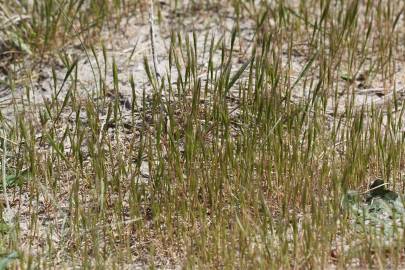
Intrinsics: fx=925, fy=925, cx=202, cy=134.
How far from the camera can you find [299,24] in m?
4.68

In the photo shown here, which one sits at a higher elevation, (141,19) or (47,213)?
(141,19)

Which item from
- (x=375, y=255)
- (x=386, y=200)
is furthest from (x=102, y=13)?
(x=375, y=255)

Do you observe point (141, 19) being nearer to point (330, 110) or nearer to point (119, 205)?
point (330, 110)

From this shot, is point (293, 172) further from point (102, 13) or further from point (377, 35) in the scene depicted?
point (102, 13)

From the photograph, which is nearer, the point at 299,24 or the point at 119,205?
the point at 119,205

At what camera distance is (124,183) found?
11.7 ft

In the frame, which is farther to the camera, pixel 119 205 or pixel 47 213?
pixel 47 213

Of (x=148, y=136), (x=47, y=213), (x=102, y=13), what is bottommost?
(x=47, y=213)

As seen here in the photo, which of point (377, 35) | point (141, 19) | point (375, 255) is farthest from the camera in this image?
point (141, 19)

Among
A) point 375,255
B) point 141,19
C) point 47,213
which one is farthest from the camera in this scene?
point 141,19

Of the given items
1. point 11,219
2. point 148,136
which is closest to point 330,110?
point 148,136

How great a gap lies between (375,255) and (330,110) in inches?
53.3

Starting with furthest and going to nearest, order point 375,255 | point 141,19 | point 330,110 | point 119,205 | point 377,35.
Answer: point 141,19
point 377,35
point 330,110
point 119,205
point 375,255

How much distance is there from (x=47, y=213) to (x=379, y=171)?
1.29 m
